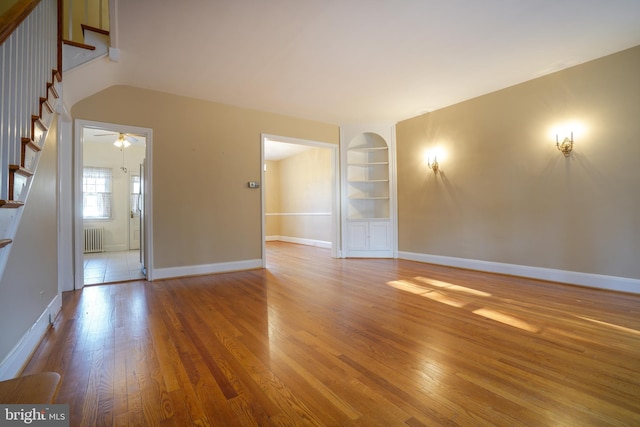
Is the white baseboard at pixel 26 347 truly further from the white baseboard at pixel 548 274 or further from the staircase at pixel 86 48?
the white baseboard at pixel 548 274

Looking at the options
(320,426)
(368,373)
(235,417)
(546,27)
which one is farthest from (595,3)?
(235,417)

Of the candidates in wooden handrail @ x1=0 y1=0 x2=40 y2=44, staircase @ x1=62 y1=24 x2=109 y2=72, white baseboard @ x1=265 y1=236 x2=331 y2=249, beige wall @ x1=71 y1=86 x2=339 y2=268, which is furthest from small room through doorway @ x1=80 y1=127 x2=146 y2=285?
wooden handrail @ x1=0 y1=0 x2=40 y2=44

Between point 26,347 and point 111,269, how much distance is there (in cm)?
347

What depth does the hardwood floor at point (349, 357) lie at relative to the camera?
4.59 feet

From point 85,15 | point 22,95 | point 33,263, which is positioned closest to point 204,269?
point 33,263

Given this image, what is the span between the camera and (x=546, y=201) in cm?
396

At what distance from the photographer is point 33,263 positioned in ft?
7.20

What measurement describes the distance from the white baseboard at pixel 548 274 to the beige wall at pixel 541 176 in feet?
0.23

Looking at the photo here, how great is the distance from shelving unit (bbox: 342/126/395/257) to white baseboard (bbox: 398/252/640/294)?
40.6 inches

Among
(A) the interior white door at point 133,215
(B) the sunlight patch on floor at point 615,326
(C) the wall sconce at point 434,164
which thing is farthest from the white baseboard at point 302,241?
(B) the sunlight patch on floor at point 615,326

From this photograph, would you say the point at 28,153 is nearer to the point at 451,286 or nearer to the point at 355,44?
the point at 355,44

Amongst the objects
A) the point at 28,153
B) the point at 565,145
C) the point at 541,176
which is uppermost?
the point at 565,145

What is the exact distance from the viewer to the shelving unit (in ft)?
19.8

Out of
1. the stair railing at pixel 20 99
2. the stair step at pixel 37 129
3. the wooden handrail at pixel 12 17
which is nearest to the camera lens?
the wooden handrail at pixel 12 17
